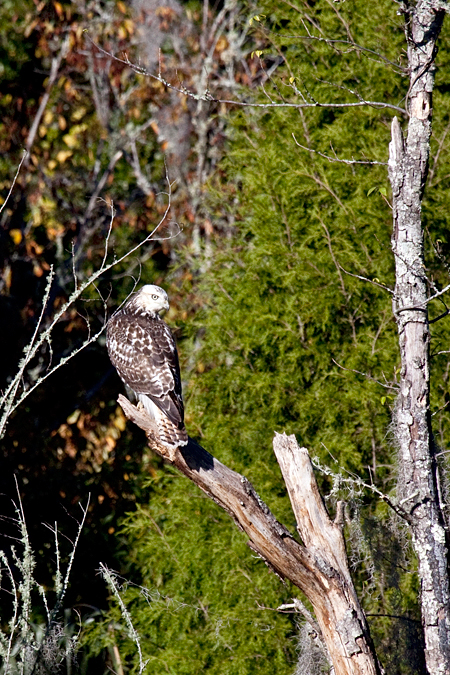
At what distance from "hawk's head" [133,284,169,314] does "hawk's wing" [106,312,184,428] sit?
0.31 feet

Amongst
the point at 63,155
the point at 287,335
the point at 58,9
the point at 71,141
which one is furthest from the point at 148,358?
the point at 58,9

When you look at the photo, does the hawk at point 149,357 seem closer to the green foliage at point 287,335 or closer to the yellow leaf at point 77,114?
the green foliage at point 287,335

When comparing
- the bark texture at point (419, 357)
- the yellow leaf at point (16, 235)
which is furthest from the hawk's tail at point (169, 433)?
the yellow leaf at point (16, 235)

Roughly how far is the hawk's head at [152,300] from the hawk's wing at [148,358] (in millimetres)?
94

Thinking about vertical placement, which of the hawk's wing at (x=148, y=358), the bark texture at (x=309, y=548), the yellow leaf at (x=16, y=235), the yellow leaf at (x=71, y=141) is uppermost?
the yellow leaf at (x=71, y=141)

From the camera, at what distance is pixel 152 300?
4684mm

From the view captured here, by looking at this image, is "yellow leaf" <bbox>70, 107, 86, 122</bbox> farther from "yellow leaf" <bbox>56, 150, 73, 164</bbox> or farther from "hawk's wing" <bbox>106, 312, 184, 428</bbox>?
"hawk's wing" <bbox>106, 312, 184, 428</bbox>

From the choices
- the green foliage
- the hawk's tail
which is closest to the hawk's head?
the green foliage

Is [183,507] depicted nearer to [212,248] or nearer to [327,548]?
[212,248]

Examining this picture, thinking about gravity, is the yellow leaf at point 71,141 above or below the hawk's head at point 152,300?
above

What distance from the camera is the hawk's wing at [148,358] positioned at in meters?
3.94

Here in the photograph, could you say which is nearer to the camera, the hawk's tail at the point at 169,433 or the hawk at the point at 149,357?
the hawk's tail at the point at 169,433

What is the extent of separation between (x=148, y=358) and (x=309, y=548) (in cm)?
145

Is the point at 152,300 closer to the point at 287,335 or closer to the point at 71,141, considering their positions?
the point at 287,335
